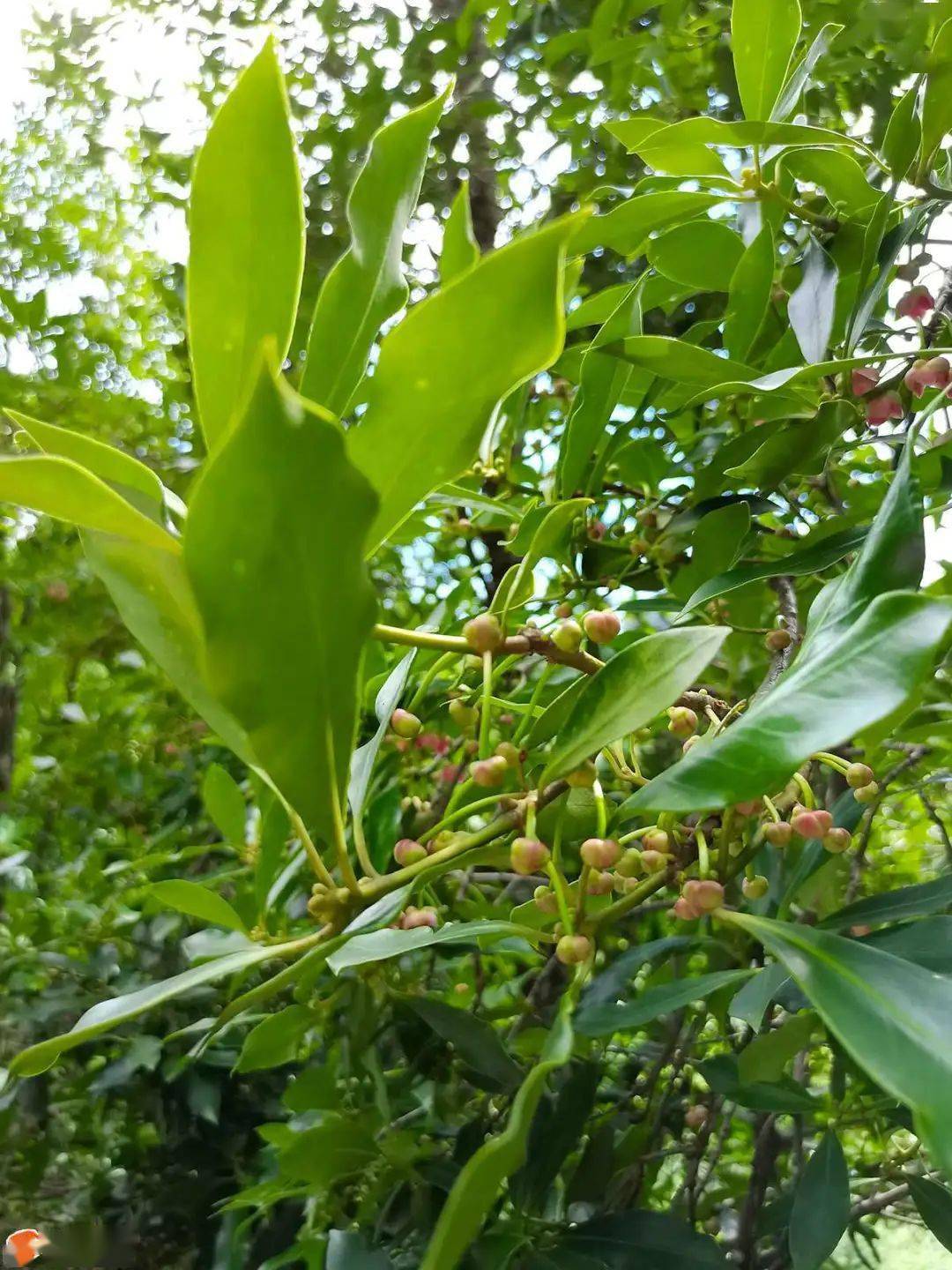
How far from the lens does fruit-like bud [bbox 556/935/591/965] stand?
1.05ft

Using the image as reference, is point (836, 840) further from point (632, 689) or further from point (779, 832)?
point (632, 689)

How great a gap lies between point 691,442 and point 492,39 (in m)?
0.65

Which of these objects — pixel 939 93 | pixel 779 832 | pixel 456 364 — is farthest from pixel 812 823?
pixel 939 93

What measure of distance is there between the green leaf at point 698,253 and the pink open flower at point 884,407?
0.10 metres

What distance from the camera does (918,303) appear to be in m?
0.58

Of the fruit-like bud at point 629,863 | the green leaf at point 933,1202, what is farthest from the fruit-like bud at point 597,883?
the green leaf at point 933,1202

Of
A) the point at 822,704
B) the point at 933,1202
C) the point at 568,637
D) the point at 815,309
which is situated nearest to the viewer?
the point at 822,704

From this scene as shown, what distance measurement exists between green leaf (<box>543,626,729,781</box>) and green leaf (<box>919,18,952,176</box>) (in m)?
0.32

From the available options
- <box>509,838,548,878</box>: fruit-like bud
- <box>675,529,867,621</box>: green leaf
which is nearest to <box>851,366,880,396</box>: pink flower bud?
<box>675,529,867,621</box>: green leaf

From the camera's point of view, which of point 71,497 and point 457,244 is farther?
point 457,244

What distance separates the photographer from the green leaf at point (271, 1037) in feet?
1.51

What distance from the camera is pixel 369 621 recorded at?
0.27m

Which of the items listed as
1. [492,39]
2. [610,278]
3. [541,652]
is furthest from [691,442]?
[492,39]

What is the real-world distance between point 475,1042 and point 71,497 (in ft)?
1.30
